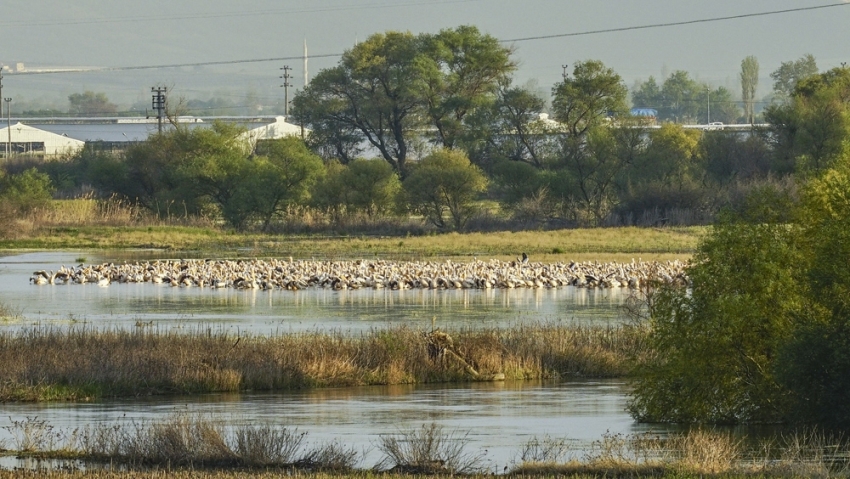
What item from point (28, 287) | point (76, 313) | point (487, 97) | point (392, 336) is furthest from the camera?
point (487, 97)

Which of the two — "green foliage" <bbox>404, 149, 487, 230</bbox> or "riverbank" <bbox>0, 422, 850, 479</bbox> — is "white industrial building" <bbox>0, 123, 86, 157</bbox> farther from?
"riverbank" <bbox>0, 422, 850, 479</bbox>

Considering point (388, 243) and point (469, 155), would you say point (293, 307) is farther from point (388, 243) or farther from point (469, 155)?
point (469, 155)

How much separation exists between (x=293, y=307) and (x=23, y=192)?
1941 inches

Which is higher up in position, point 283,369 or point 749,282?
point 749,282

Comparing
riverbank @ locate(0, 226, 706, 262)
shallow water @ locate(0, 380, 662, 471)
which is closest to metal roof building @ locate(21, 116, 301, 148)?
riverbank @ locate(0, 226, 706, 262)

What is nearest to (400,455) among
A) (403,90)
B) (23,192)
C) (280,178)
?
(280,178)

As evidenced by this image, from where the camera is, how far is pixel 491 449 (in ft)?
61.4

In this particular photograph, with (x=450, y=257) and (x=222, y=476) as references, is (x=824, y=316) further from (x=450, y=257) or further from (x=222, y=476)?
(x=450, y=257)

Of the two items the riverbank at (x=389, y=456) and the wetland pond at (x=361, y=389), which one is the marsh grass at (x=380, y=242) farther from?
the riverbank at (x=389, y=456)

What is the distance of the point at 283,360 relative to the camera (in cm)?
2541

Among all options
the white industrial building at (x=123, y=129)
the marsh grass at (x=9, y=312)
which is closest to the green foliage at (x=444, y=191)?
the marsh grass at (x=9, y=312)

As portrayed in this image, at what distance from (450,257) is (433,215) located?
900 inches

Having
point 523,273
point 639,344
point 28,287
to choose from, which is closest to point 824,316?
point 639,344

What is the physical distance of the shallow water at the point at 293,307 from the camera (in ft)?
112
